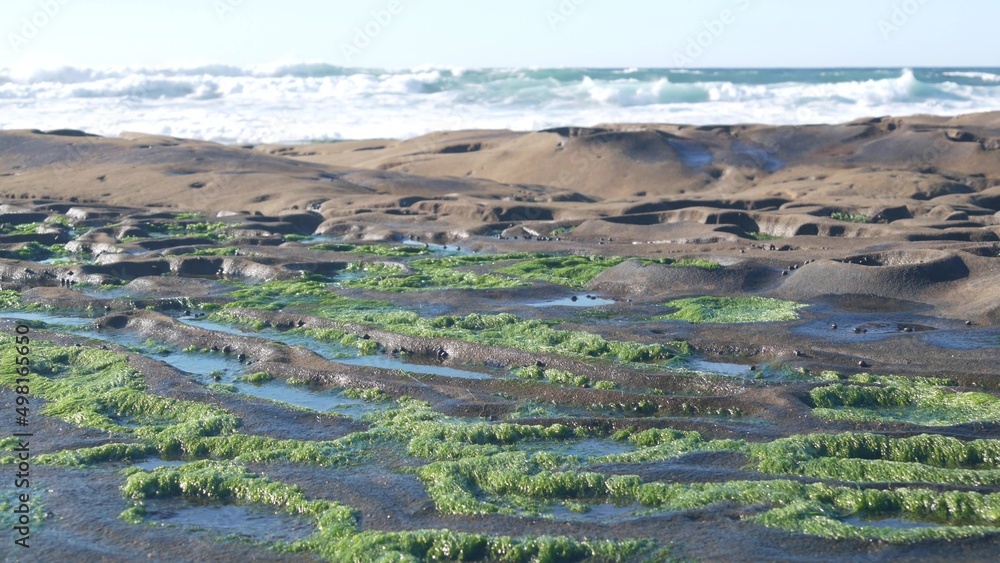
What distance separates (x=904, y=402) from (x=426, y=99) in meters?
73.3

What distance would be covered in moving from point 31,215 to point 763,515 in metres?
27.8

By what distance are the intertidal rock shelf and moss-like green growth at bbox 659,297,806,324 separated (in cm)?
9

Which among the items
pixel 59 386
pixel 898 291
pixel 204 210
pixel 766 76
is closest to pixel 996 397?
pixel 898 291

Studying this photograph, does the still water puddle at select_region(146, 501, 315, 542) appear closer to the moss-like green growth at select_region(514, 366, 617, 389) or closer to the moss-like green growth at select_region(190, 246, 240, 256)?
the moss-like green growth at select_region(514, 366, 617, 389)

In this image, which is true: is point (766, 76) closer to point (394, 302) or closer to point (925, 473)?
point (394, 302)

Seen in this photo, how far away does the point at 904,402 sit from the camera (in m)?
12.2

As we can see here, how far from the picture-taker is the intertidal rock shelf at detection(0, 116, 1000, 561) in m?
8.70

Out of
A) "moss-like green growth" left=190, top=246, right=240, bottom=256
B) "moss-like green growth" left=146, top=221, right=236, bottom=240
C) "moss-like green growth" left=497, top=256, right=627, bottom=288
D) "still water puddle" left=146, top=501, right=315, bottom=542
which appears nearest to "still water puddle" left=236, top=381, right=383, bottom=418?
"still water puddle" left=146, top=501, right=315, bottom=542

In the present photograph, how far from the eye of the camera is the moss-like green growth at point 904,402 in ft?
37.8

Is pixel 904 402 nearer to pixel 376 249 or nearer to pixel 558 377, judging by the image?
pixel 558 377

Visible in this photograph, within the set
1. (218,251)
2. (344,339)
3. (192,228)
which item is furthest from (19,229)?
(344,339)

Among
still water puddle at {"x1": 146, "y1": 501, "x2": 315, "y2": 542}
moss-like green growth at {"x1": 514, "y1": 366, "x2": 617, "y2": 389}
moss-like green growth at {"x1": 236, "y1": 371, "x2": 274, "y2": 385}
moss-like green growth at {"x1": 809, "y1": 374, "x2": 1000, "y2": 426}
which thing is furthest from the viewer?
moss-like green growth at {"x1": 236, "y1": 371, "x2": 274, "y2": 385}

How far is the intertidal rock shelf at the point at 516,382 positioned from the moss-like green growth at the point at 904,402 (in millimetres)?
41

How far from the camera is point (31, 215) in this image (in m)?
30.7
